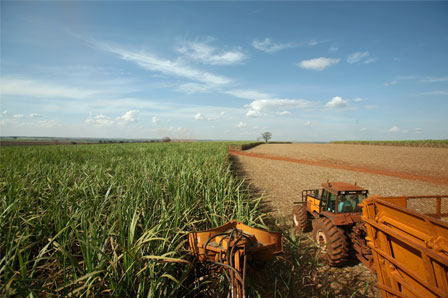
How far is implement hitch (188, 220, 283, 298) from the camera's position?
1888mm

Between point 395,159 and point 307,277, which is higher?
point 395,159

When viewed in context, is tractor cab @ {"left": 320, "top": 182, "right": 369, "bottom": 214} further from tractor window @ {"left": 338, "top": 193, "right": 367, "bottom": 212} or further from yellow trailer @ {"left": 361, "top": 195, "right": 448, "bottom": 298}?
yellow trailer @ {"left": 361, "top": 195, "right": 448, "bottom": 298}

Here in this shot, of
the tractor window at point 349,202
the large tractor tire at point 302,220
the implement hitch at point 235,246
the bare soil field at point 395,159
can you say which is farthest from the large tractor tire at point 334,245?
the bare soil field at point 395,159

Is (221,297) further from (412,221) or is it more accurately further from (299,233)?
(299,233)

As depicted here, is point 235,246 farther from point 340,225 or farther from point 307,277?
point 340,225

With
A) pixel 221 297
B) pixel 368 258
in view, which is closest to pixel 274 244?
pixel 221 297

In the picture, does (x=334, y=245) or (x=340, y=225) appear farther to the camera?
(x=340, y=225)

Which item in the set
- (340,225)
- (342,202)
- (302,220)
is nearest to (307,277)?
(340,225)

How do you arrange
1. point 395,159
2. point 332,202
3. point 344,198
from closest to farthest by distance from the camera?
1. point 344,198
2. point 332,202
3. point 395,159

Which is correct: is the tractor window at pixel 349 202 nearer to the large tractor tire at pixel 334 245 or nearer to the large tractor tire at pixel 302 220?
the large tractor tire at pixel 334 245

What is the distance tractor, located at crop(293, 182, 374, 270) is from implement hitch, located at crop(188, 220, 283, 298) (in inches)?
73.7

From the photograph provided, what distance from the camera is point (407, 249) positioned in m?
2.43

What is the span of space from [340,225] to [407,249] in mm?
1582

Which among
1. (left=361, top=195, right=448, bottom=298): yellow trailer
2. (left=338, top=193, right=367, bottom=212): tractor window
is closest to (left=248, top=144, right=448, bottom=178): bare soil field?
(left=338, top=193, right=367, bottom=212): tractor window
